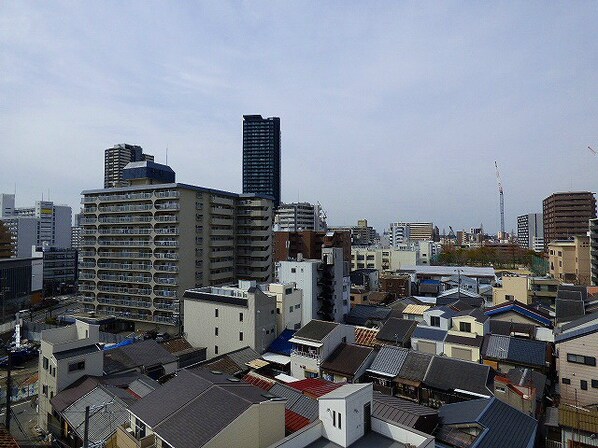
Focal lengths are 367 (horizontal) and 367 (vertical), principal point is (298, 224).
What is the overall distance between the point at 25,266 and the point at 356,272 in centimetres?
6739

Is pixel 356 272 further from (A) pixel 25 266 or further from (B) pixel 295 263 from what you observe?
(A) pixel 25 266

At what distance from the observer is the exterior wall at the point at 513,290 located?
49.3m

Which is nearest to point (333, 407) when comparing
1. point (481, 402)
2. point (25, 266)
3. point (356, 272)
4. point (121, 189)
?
point (481, 402)

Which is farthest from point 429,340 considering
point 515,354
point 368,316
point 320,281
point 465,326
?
point 320,281

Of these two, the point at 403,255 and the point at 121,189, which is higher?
the point at 121,189

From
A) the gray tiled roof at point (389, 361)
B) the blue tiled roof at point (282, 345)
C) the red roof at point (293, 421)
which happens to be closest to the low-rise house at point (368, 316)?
the blue tiled roof at point (282, 345)

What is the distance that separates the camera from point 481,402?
61.9ft

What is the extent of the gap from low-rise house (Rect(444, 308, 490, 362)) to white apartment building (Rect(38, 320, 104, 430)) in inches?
1131

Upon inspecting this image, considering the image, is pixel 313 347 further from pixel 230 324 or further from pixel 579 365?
pixel 579 365

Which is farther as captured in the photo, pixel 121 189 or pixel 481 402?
pixel 121 189

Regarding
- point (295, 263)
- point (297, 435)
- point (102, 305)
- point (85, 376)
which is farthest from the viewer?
point (102, 305)

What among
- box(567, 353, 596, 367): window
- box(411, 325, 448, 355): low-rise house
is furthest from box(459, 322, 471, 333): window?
box(567, 353, 596, 367): window

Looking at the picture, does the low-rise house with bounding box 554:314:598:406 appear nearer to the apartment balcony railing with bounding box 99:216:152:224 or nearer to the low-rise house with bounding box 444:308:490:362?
the low-rise house with bounding box 444:308:490:362

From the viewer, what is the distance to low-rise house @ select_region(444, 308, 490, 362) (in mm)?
31594
